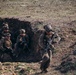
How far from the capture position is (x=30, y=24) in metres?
20.1

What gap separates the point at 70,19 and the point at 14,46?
3742 millimetres

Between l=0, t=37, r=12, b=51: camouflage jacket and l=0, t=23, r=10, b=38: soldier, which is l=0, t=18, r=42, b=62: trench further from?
l=0, t=23, r=10, b=38: soldier

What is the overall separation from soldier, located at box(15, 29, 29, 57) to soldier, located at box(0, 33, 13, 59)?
384 millimetres

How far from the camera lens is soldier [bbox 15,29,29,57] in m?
19.0

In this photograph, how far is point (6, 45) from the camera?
19.3 metres

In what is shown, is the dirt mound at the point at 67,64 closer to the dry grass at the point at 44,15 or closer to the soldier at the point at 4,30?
the dry grass at the point at 44,15

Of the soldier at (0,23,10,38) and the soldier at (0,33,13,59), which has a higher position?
the soldier at (0,23,10,38)

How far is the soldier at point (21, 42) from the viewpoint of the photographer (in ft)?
62.4

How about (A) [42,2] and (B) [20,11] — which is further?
(A) [42,2]

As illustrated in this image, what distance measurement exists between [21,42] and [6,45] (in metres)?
0.85

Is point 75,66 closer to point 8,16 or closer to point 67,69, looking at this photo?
point 67,69

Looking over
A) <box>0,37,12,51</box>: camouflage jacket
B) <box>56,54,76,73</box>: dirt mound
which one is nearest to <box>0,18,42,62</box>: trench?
<box>0,37,12,51</box>: camouflage jacket

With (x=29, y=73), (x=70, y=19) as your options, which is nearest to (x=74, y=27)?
(x=70, y=19)

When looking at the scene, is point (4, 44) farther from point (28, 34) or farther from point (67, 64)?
point (67, 64)
